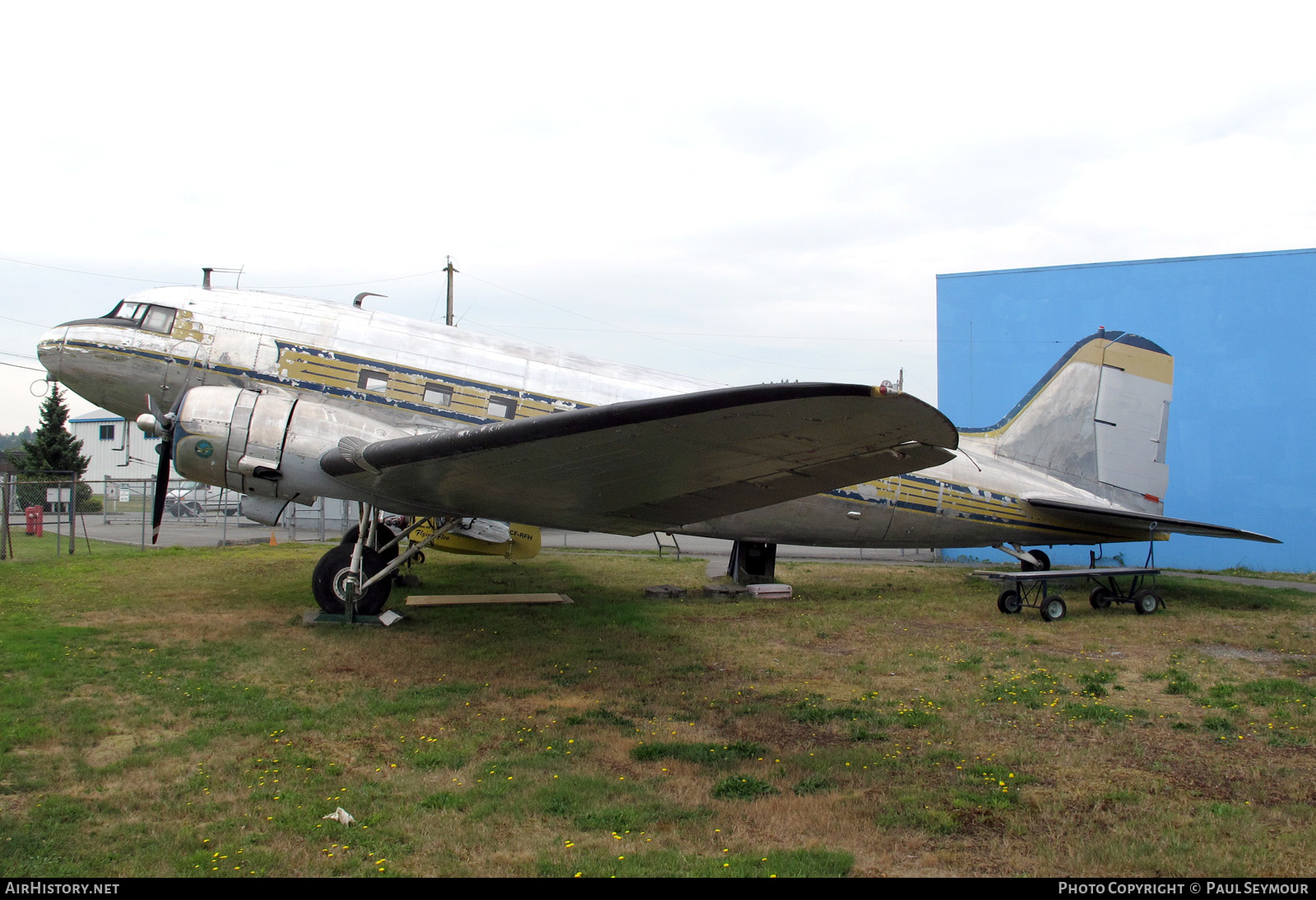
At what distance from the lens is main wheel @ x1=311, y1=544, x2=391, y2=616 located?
32.1ft

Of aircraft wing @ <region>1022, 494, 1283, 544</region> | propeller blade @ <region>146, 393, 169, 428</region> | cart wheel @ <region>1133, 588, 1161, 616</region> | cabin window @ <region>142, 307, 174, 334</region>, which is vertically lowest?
cart wheel @ <region>1133, 588, 1161, 616</region>

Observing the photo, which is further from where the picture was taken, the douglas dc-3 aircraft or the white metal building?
the white metal building

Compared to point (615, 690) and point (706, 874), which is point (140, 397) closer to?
point (615, 690)

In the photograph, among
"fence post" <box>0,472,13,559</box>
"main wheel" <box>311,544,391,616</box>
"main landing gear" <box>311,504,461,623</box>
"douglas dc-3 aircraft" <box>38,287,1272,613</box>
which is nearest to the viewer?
"douglas dc-3 aircraft" <box>38,287,1272,613</box>

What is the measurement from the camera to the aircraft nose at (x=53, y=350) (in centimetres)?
998

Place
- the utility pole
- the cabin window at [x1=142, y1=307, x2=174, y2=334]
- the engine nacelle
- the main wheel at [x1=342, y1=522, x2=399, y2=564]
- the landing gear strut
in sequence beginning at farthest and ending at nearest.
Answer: the utility pole
the landing gear strut
the main wheel at [x1=342, y1=522, x2=399, y2=564]
the cabin window at [x1=142, y1=307, x2=174, y2=334]
the engine nacelle

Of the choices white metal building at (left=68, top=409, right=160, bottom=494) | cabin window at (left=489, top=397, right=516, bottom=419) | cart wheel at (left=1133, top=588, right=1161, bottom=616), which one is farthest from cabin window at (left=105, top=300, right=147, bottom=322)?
white metal building at (left=68, top=409, right=160, bottom=494)

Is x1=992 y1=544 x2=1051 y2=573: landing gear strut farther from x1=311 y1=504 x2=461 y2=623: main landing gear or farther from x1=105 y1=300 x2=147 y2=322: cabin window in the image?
x1=105 y1=300 x2=147 y2=322: cabin window

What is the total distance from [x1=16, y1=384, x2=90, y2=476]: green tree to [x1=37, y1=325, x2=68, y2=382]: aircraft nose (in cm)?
3432

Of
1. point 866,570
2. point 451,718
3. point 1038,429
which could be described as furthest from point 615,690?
point 866,570

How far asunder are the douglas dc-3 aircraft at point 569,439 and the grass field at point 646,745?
5.28 feet

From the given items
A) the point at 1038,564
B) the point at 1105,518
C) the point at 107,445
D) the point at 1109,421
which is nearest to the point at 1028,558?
the point at 1038,564

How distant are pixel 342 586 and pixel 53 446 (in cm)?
3836

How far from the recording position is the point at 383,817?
421 centimetres
